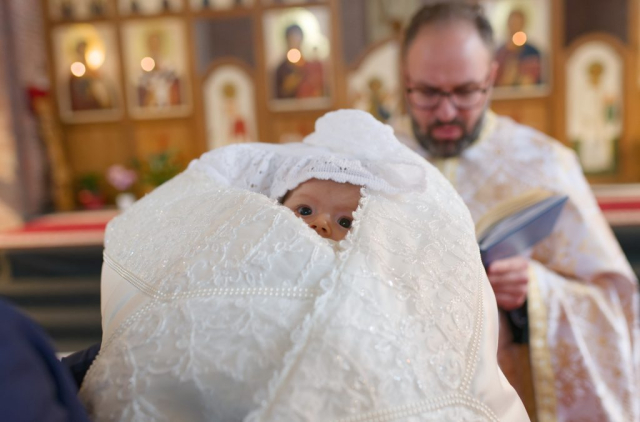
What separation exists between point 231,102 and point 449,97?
404 centimetres

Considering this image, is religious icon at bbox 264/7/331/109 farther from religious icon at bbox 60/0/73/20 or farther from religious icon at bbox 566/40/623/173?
religious icon at bbox 566/40/623/173

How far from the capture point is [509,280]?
1.47m

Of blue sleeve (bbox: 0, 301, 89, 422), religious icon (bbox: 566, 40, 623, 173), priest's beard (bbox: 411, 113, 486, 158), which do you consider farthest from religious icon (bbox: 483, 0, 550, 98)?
blue sleeve (bbox: 0, 301, 89, 422)

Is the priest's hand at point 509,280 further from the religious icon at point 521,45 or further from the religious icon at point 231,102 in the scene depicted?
the religious icon at point 231,102

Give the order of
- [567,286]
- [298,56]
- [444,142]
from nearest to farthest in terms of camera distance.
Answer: [567,286]
[444,142]
[298,56]

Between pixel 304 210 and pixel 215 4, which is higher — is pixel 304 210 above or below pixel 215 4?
below

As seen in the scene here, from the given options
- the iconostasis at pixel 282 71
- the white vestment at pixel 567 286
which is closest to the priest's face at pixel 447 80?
the white vestment at pixel 567 286

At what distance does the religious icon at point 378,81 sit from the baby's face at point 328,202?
4.22m

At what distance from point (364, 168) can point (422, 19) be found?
97 centimetres

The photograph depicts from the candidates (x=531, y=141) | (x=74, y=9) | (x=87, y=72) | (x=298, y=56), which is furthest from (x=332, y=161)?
(x=74, y=9)

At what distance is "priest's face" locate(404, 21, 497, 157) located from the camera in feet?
5.68

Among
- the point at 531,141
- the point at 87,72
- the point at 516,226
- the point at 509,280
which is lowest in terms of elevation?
the point at 509,280

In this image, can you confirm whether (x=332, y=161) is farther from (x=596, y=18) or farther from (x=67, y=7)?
(x=67, y=7)

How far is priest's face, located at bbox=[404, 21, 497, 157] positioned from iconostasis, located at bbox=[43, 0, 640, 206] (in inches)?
131
